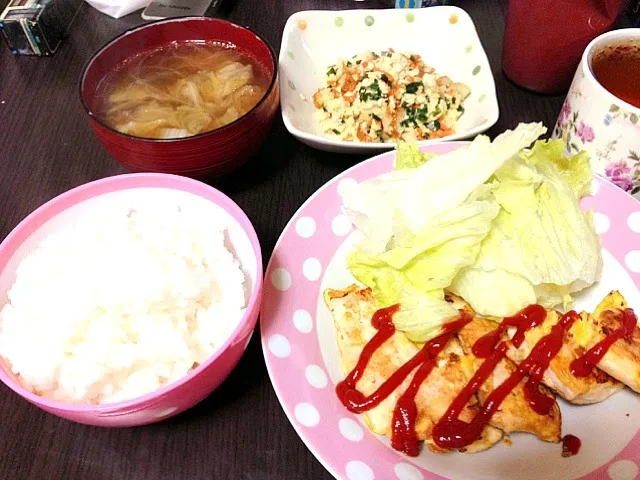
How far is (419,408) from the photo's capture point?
53.5 inches

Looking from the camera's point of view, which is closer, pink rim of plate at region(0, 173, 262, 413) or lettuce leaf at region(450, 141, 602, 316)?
pink rim of plate at region(0, 173, 262, 413)

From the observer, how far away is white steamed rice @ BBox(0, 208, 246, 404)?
1.23 metres

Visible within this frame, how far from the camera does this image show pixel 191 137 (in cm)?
155

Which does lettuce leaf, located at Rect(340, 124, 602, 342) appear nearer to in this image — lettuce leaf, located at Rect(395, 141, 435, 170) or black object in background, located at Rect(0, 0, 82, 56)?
lettuce leaf, located at Rect(395, 141, 435, 170)

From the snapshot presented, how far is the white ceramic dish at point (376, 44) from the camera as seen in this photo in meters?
2.07

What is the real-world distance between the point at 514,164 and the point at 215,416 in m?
1.13

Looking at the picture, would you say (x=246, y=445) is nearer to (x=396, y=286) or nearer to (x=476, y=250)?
(x=396, y=286)

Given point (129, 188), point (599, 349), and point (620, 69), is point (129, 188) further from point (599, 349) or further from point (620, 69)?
point (620, 69)

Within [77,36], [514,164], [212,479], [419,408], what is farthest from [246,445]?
[77,36]

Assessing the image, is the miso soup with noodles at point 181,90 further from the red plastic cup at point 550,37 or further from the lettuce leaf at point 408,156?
the red plastic cup at point 550,37

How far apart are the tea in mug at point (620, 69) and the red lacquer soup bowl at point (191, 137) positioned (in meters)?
1.04

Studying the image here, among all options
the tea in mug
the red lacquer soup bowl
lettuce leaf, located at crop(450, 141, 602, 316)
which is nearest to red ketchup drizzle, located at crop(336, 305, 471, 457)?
lettuce leaf, located at crop(450, 141, 602, 316)

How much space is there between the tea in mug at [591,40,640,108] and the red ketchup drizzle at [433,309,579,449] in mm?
753

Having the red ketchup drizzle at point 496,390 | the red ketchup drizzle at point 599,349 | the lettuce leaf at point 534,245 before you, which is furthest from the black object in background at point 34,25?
the red ketchup drizzle at point 599,349
